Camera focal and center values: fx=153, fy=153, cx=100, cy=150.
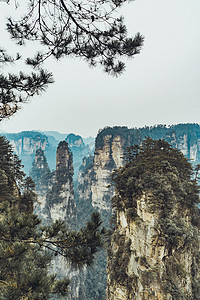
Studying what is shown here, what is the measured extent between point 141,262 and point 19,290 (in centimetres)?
606

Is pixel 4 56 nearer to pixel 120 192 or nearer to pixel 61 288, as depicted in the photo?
pixel 61 288

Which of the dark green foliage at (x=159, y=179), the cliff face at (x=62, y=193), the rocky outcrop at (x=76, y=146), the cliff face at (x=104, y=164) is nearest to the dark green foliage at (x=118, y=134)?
the cliff face at (x=104, y=164)

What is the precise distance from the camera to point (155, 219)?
6262 millimetres

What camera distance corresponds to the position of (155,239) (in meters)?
6.04

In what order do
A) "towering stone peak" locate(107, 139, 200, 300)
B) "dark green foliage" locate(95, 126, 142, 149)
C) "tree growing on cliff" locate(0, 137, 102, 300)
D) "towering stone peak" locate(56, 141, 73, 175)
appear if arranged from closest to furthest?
"tree growing on cliff" locate(0, 137, 102, 300)
"towering stone peak" locate(107, 139, 200, 300)
"towering stone peak" locate(56, 141, 73, 175)
"dark green foliage" locate(95, 126, 142, 149)

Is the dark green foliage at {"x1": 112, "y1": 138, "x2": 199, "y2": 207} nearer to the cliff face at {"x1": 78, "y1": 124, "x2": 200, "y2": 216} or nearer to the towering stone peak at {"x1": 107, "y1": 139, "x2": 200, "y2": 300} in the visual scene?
the towering stone peak at {"x1": 107, "y1": 139, "x2": 200, "y2": 300}

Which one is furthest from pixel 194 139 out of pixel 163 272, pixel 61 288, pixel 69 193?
pixel 61 288

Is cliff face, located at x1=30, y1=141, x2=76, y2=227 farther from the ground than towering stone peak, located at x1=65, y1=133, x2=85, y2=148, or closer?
closer

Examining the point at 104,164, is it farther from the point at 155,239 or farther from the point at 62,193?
the point at 155,239

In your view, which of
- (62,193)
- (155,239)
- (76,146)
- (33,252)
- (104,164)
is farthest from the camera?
(76,146)

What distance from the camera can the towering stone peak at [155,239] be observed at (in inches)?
229

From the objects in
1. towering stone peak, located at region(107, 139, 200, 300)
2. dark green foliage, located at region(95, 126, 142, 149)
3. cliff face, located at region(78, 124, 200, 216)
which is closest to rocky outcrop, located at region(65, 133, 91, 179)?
dark green foliage, located at region(95, 126, 142, 149)

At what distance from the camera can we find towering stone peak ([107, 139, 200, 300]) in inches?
229

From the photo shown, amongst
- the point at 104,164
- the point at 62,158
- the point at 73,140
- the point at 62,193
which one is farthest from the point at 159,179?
the point at 73,140
